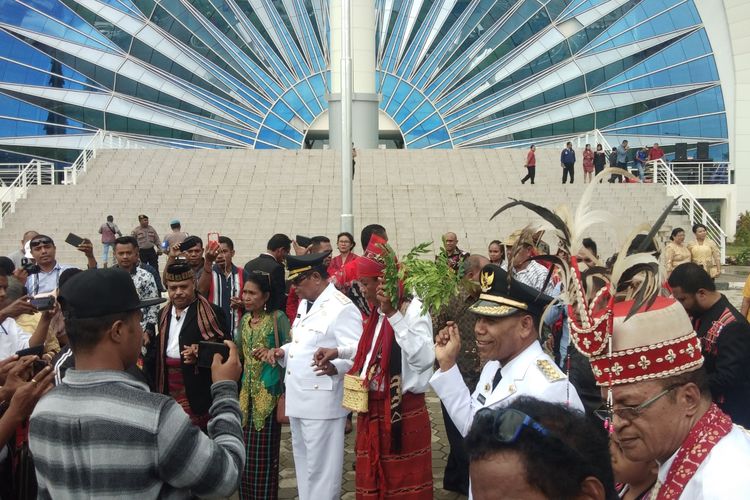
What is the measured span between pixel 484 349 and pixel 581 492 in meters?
1.85

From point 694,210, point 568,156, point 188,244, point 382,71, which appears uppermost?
point 382,71

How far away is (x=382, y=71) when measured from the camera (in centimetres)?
3581

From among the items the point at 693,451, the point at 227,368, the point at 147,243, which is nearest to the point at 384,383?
the point at 227,368

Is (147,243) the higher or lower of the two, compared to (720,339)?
higher

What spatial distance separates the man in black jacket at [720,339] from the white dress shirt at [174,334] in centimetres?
295

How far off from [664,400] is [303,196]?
741 inches

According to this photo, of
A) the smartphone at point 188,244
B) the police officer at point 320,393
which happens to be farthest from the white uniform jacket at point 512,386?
the smartphone at point 188,244

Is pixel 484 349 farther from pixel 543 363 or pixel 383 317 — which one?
pixel 383 317

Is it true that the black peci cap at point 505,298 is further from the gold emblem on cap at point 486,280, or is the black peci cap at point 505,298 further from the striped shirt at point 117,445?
the striped shirt at point 117,445

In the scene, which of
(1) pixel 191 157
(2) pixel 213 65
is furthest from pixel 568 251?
(2) pixel 213 65

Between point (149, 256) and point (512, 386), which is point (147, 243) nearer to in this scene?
point (149, 256)

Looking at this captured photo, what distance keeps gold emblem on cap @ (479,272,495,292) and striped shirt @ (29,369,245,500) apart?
161 cm

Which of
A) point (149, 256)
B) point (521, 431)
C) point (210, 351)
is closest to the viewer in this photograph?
point (521, 431)

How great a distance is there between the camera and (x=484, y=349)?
3576 millimetres
